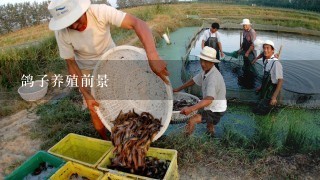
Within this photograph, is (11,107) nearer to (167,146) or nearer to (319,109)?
(167,146)

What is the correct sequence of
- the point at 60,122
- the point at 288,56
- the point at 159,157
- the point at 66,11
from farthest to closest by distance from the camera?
the point at 288,56, the point at 60,122, the point at 159,157, the point at 66,11

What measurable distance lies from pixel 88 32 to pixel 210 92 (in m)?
2.02

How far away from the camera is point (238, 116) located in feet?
20.6

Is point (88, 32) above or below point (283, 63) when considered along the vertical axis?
above

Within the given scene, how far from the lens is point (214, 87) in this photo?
4.13 meters

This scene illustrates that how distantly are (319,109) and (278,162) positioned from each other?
3.55 meters

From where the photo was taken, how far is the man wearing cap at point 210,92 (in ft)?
13.5

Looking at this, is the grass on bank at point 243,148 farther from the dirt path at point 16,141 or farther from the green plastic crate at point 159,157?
the green plastic crate at point 159,157

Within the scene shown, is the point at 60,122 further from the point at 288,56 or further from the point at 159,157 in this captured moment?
the point at 288,56

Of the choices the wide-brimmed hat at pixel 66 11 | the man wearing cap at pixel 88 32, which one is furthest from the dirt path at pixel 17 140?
the wide-brimmed hat at pixel 66 11

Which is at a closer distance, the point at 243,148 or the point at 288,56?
the point at 243,148

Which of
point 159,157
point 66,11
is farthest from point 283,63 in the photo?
point 66,11

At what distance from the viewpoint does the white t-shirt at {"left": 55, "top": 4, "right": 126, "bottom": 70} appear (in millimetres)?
3293

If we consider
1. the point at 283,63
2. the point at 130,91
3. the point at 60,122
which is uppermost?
the point at 130,91
